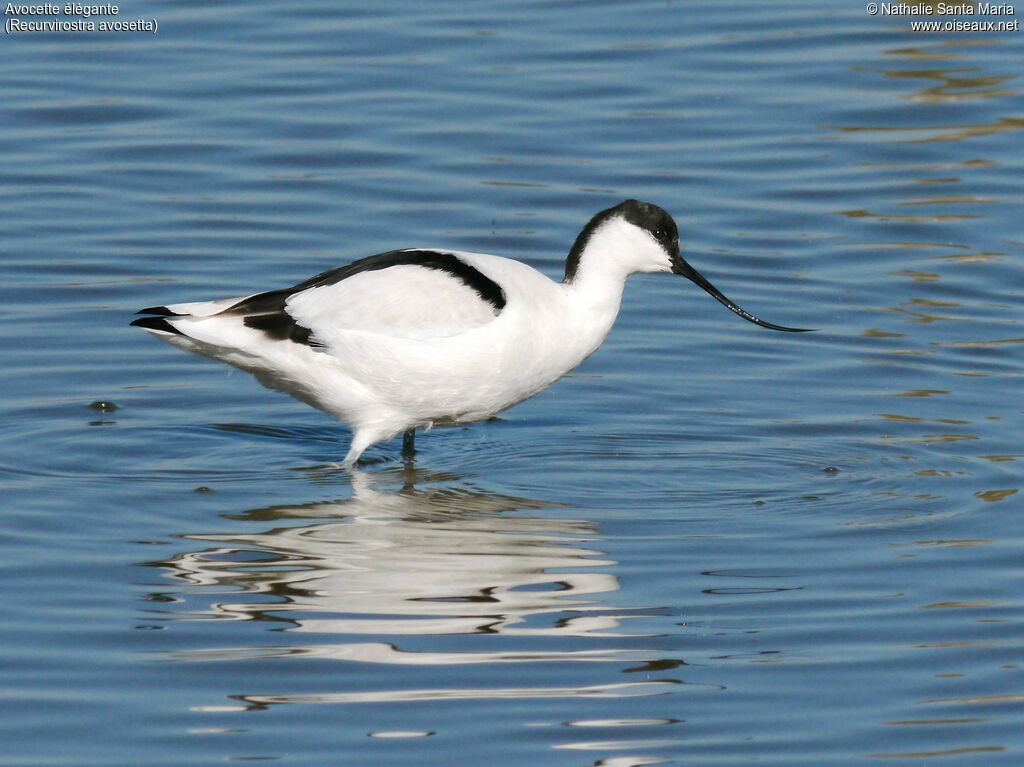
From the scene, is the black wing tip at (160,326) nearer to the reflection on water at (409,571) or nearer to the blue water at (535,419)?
the blue water at (535,419)

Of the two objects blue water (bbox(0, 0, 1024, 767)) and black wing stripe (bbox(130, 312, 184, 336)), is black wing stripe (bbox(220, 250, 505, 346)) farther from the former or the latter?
blue water (bbox(0, 0, 1024, 767))

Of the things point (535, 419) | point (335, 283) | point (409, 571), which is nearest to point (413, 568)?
point (409, 571)

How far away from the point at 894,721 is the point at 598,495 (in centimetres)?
221

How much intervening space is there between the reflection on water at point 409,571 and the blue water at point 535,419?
24 millimetres

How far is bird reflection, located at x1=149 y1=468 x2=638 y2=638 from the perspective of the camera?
18.5 feet

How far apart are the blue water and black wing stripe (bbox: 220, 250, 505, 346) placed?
25.0 inches

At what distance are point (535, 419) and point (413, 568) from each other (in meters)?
2.11

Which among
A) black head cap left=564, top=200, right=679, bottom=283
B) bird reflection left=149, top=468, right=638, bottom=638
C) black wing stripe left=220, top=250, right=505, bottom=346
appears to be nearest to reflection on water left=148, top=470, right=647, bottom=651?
bird reflection left=149, top=468, right=638, bottom=638

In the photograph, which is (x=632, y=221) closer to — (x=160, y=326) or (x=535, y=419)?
(x=535, y=419)

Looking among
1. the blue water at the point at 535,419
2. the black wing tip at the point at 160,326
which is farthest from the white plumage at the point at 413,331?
the blue water at the point at 535,419

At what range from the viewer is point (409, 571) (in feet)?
20.1

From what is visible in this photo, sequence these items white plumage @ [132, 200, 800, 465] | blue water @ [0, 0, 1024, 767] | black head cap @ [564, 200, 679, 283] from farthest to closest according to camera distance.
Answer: black head cap @ [564, 200, 679, 283]
white plumage @ [132, 200, 800, 465]
blue water @ [0, 0, 1024, 767]

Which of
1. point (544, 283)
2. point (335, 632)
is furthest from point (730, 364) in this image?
point (335, 632)

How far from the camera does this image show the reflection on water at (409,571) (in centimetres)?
557
